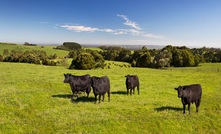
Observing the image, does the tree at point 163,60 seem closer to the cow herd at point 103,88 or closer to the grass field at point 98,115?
the grass field at point 98,115

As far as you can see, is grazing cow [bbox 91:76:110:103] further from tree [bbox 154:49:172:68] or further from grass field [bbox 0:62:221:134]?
tree [bbox 154:49:172:68]

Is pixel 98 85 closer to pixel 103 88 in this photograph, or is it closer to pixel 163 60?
pixel 103 88

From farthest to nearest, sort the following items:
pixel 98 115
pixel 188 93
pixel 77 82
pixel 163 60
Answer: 1. pixel 163 60
2. pixel 77 82
3. pixel 188 93
4. pixel 98 115

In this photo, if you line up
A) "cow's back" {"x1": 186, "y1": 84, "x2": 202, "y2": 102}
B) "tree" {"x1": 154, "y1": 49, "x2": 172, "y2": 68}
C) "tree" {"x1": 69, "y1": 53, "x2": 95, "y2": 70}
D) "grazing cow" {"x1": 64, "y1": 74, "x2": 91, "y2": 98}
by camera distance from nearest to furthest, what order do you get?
"cow's back" {"x1": 186, "y1": 84, "x2": 202, "y2": 102} → "grazing cow" {"x1": 64, "y1": 74, "x2": 91, "y2": 98} → "tree" {"x1": 69, "y1": 53, "x2": 95, "y2": 70} → "tree" {"x1": 154, "y1": 49, "x2": 172, "y2": 68}

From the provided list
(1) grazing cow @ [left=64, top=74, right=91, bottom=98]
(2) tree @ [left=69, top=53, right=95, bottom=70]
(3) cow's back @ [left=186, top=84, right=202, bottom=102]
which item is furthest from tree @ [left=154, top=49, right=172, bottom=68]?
(1) grazing cow @ [left=64, top=74, right=91, bottom=98]

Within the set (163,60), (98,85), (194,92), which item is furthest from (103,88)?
(163,60)

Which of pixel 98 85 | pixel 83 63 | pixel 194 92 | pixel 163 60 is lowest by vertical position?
pixel 83 63

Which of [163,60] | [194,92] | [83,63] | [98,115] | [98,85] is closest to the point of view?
[98,115]

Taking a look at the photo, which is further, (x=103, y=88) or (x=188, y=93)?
(x=103, y=88)

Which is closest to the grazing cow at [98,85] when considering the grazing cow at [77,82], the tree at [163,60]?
the grazing cow at [77,82]

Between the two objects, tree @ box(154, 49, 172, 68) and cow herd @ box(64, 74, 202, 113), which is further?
tree @ box(154, 49, 172, 68)

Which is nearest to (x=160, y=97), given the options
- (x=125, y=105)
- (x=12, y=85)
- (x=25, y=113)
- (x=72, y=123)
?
(x=125, y=105)

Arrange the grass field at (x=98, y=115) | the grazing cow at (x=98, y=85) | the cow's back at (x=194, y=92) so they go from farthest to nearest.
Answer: the grazing cow at (x=98, y=85) < the cow's back at (x=194, y=92) < the grass field at (x=98, y=115)

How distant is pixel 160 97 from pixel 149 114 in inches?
298
